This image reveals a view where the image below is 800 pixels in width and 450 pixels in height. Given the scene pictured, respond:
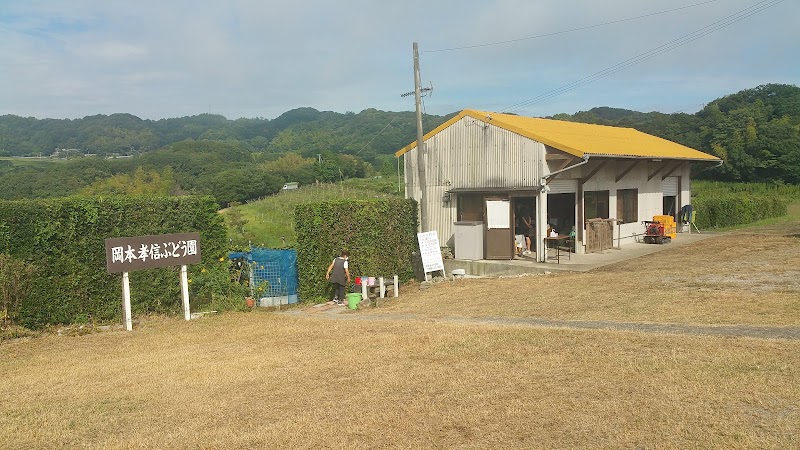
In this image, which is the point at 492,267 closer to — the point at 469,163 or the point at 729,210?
the point at 469,163

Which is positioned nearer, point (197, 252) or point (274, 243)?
point (197, 252)

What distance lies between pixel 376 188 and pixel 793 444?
166 ft

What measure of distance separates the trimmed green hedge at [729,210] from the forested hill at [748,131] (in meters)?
21.3

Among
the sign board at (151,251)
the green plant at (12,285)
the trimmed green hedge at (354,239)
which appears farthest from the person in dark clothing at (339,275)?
the green plant at (12,285)

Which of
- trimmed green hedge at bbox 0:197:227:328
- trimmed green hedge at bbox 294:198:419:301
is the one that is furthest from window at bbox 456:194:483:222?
trimmed green hedge at bbox 0:197:227:328

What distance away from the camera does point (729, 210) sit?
3253 cm

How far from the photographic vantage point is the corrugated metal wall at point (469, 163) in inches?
A: 761

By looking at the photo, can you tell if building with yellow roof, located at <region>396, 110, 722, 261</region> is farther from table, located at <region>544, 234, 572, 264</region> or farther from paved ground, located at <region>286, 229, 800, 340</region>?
paved ground, located at <region>286, 229, 800, 340</region>

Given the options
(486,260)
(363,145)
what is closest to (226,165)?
(363,145)

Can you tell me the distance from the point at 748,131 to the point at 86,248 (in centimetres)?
6123

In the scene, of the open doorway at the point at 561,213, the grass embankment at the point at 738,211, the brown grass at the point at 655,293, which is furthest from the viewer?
the grass embankment at the point at 738,211

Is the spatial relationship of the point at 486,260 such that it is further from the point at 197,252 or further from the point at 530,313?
the point at 197,252

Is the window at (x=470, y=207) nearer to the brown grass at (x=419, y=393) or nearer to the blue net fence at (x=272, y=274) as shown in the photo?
the blue net fence at (x=272, y=274)

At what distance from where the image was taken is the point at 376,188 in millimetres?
54656
